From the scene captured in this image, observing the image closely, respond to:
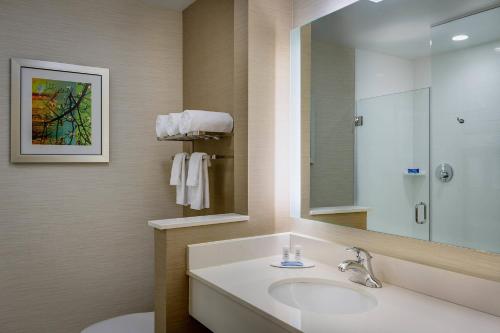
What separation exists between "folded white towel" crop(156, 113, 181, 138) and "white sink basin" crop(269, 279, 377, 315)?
3.41 feet

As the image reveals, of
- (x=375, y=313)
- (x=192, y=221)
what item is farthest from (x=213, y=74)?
(x=375, y=313)

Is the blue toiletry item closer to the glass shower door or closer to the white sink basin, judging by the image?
the white sink basin

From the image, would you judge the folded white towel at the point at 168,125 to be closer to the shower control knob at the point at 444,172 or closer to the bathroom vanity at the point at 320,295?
the bathroom vanity at the point at 320,295

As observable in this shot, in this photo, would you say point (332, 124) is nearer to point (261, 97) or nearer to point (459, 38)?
point (261, 97)

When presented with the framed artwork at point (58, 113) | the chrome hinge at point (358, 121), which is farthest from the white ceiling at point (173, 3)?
the chrome hinge at point (358, 121)

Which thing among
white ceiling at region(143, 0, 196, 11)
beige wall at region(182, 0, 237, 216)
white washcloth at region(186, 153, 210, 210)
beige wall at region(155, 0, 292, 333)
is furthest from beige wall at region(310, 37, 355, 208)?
white ceiling at region(143, 0, 196, 11)

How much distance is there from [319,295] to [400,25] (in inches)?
44.8

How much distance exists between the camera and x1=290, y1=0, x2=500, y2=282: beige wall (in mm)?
1280

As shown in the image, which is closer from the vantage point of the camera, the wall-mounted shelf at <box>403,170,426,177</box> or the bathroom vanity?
the bathroom vanity

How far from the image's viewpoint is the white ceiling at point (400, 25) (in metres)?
1.30

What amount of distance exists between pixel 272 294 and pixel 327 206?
0.53 m

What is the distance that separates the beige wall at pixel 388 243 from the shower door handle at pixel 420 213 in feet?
0.27

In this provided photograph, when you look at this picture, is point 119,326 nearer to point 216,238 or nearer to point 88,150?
point 216,238

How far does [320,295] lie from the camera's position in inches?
63.7
